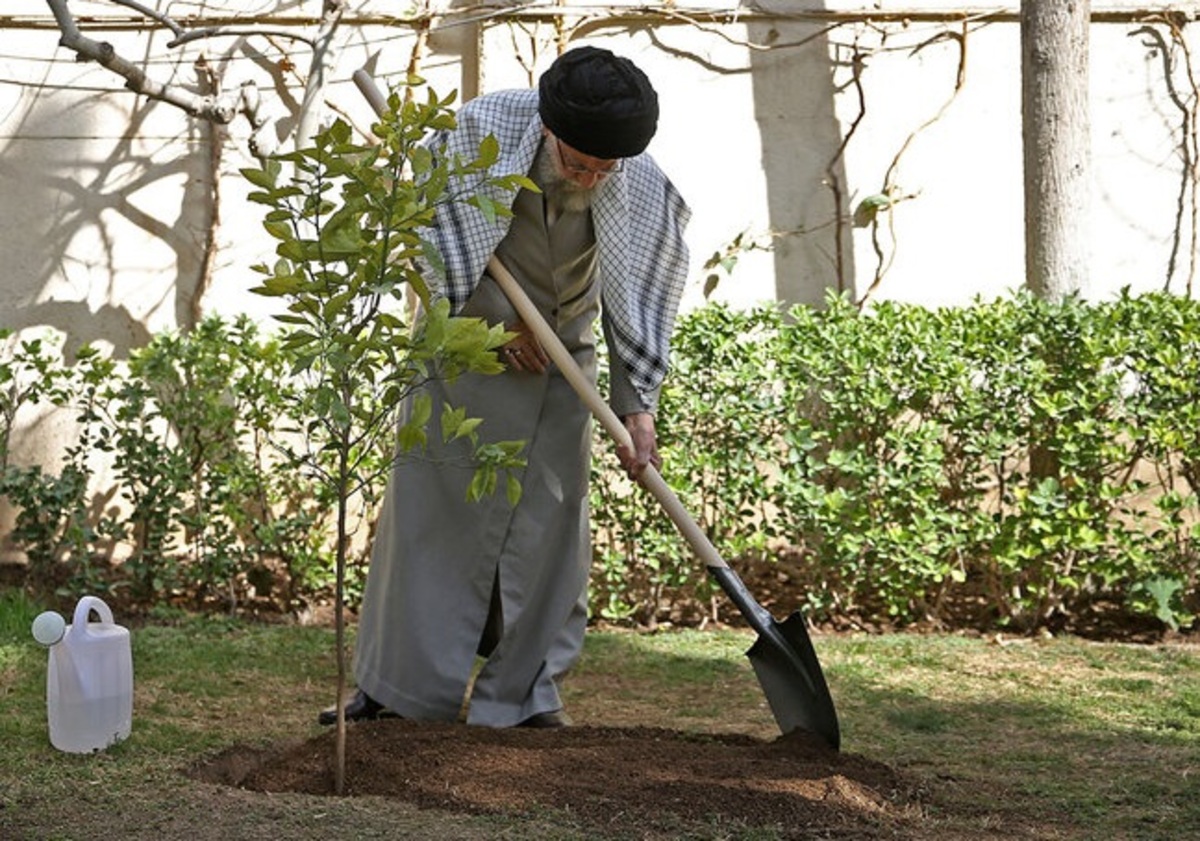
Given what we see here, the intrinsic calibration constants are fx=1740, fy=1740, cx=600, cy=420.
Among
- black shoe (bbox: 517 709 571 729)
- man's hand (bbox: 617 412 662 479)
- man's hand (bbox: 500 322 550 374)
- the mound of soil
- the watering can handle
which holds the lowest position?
the mound of soil

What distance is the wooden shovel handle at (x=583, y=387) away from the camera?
4590mm

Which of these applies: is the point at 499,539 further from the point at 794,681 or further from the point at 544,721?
the point at 794,681

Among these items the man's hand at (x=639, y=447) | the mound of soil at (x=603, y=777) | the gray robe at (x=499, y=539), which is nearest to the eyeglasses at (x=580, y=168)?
the gray robe at (x=499, y=539)

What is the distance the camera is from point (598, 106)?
4273 mm

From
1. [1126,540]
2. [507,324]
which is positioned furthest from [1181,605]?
[507,324]

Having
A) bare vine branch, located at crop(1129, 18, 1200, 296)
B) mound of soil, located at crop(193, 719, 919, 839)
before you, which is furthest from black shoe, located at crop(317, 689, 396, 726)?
bare vine branch, located at crop(1129, 18, 1200, 296)

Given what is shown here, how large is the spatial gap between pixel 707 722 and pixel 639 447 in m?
1.02

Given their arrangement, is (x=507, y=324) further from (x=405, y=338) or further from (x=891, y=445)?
(x=891, y=445)

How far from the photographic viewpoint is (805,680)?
4.65m

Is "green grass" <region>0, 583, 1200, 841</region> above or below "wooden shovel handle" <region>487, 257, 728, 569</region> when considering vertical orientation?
below

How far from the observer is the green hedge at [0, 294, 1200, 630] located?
6590 millimetres

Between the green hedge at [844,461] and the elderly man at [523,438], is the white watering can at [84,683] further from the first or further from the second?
the green hedge at [844,461]

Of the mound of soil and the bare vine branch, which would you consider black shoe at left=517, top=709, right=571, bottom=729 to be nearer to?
the mound of soil

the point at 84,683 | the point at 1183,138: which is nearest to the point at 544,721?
the point at 84,683
